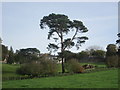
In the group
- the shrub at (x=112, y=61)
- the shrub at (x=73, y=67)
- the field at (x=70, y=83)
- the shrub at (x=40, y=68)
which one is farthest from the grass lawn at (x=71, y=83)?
the shrub at (x=112, y=61)

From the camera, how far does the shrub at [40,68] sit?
3497cm

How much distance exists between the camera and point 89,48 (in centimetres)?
9819

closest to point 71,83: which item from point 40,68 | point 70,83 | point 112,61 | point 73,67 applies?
point 70,83

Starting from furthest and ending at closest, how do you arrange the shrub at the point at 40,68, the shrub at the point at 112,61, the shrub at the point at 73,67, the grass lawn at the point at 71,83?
the shrub at the point at 112,61, the shrub at the point at 73,67, the shrub at the point at 40,68, the grass lawn at the point at 71,83

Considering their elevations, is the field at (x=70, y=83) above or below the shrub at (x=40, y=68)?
below

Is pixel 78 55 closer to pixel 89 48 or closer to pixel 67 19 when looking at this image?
pixel 89 48

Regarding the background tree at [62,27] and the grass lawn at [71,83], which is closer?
the grass lawn at [71,83]

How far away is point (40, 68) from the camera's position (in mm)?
35094

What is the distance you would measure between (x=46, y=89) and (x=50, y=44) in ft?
93.3

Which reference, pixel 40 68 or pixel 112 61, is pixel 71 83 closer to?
pixel 40 68

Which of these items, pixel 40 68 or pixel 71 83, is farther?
pixel 40 68

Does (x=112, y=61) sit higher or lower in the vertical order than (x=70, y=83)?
higher

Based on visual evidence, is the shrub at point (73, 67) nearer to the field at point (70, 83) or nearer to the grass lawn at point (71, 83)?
the field at point (70, 83)

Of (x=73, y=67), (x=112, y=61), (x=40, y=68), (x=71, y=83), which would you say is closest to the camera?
(x=71, y=83)
